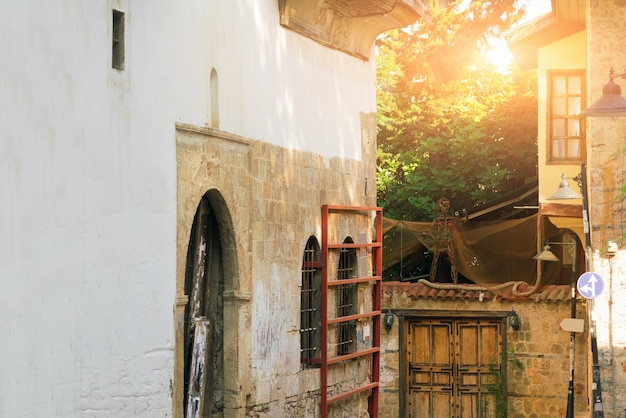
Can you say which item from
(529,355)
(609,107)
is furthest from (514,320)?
(609,107)

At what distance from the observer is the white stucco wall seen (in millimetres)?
9195

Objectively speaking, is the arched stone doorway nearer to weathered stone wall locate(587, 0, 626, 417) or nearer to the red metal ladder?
the red metal ladder

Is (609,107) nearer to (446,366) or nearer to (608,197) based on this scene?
(608,197)

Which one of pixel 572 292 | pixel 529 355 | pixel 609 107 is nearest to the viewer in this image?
pixel 609 107

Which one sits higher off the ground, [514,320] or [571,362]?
[514,320]

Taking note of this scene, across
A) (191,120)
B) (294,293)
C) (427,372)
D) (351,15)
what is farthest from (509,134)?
(191,120)

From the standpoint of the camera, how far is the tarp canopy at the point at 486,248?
23406 millimetres

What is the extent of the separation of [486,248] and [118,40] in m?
14.3

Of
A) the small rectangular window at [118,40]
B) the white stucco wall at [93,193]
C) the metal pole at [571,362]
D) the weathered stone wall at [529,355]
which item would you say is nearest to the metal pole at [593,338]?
the metal pole at [571,362]

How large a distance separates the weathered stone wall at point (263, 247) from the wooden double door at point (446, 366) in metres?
7.14

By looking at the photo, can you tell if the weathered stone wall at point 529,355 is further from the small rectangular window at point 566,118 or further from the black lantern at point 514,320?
the small rectangular window at point 566,118

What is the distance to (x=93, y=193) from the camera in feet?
33.0

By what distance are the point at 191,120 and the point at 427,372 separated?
1243cm

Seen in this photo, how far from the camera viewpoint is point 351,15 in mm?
15953
